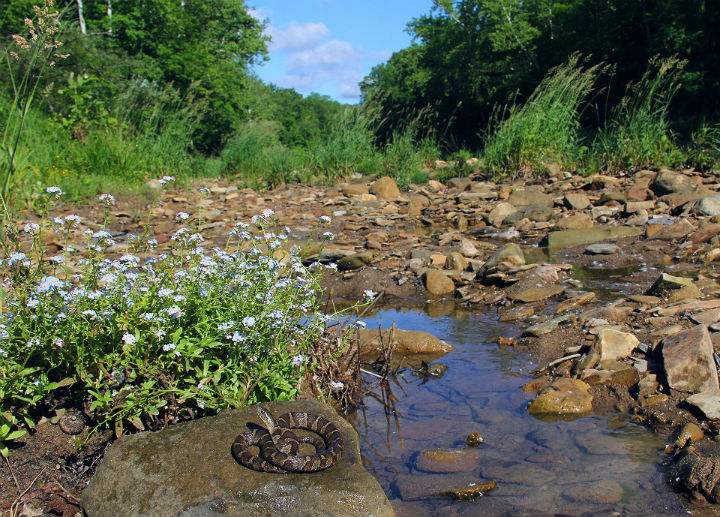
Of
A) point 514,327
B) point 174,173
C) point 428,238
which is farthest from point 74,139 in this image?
point 514,327

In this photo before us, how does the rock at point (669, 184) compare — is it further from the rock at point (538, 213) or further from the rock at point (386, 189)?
the rock at point (386, 189)

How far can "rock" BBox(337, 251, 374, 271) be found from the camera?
865 centimetres

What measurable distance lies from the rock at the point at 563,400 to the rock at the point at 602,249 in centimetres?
466

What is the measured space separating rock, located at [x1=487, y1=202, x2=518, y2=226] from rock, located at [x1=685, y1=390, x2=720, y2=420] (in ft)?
24.8

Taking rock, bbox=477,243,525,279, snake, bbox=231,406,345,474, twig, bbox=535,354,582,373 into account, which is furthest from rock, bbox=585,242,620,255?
snake, bbox=231,406,345,474

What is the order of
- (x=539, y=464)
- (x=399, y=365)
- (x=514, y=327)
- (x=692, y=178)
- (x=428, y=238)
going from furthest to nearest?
(x=692, y=178) < (x=428, y=238) < (x=514, y=327) < (x=399, y=365) < (x=539, y=464)

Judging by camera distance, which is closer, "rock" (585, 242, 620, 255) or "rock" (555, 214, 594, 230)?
"rock" (585, 242, 620, 255)

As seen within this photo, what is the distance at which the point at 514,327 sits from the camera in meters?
6.10

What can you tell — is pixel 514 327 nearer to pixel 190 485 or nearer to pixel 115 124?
pixel 190 485

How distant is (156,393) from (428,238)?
7658 millimetres

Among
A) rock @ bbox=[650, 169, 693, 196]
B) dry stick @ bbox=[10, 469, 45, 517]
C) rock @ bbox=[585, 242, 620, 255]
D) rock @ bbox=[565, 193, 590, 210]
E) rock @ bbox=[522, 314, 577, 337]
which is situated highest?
rock @ bbox=[650, 169, 693, 196]

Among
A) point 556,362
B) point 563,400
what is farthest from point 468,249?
point 563,400

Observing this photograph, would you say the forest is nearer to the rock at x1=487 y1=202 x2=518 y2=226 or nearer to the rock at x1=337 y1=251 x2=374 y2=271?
the rock at x1=487 y1=202 x2=518 y2=226

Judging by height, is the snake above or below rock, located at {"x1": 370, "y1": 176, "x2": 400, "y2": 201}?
below
